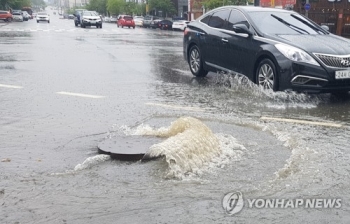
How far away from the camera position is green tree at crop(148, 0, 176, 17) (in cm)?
7412

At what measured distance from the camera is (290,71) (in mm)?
7676

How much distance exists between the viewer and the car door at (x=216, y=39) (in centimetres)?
945

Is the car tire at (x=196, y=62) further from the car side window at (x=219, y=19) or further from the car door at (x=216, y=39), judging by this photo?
the car side window at (x=219, y=19)

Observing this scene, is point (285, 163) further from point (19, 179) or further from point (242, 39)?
point (242, 39)

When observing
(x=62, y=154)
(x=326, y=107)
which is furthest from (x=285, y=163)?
(x=326, y=107)

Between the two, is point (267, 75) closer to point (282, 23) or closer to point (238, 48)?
point (238, 48)

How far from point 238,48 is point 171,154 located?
4.79 m

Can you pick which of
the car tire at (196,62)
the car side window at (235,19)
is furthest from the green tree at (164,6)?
the car side window at (235,19)

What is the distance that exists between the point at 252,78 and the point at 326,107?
1.58m

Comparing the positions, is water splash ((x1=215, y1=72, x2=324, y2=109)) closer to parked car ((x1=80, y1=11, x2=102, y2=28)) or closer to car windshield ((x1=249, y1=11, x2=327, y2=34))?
car windshield ((x1=249, y1=11, x2=327, y2=34))

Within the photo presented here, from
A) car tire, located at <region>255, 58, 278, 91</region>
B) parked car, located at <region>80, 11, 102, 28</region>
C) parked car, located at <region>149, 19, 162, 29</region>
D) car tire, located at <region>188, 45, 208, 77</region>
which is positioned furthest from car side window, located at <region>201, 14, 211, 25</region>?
parked car, located at <region>149, 19, 162, 29</region>

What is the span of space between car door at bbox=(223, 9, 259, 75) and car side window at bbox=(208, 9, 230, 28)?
0.16 meters

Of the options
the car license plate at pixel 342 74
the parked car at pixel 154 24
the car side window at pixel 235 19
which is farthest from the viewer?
the parked car at pixel 154 24

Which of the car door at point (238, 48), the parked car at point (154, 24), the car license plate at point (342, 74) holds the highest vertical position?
the car door at point (238, 48)
